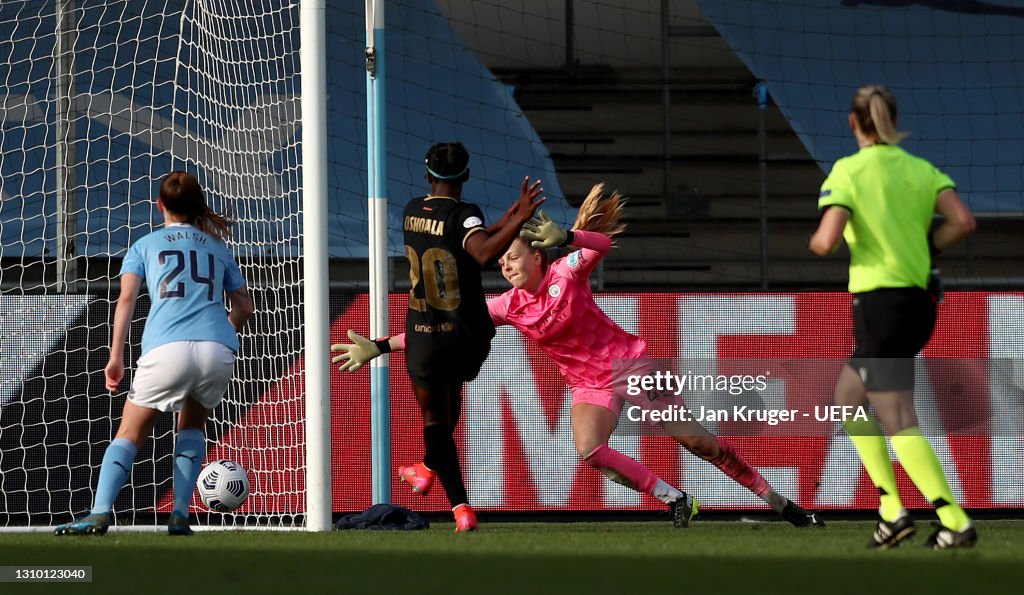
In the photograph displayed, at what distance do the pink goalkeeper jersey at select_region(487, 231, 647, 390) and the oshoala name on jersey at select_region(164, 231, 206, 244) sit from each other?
1432 mm

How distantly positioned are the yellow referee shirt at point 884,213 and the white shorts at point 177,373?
7.93ft

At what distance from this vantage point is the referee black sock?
580 centimetres

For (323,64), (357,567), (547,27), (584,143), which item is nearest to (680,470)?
(323,64)

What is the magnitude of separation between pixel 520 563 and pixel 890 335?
1393 mm

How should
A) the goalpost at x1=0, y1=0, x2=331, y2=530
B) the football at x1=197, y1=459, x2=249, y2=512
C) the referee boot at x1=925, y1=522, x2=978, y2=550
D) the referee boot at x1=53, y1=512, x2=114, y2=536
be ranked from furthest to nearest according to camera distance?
the goalpost at x1=0, y1=0, x2=331, y2=530
the football at x1=197, y1=459, x2=249, y2=512
the referee boot at x1=53, y1=512, x2=114, y2=536
the referee boot at x1=925, y1=522, x2=978, y2=550

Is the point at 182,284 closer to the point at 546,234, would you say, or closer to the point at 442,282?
the point at 442,282

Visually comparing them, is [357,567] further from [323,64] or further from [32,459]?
[32,459]

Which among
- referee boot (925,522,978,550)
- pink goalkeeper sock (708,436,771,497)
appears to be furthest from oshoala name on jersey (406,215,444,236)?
referee boot (925,522,978,550)

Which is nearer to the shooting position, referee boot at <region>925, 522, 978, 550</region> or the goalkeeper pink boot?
referee boot at <region>925, 522, 978, 550</region>

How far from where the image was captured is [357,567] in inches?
155

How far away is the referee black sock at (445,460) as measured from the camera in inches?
229

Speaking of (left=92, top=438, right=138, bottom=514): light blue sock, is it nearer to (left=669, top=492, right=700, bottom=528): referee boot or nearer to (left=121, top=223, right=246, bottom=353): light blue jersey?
(left=121, top=223, right=246, bottom=353): light blue jersey

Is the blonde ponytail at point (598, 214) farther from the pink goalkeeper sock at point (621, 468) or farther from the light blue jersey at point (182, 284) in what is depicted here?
the light blue jersey at point (182, 284)

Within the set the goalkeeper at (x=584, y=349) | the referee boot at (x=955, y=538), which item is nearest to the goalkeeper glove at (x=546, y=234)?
the goalkeeper at (x=584, y=349)
